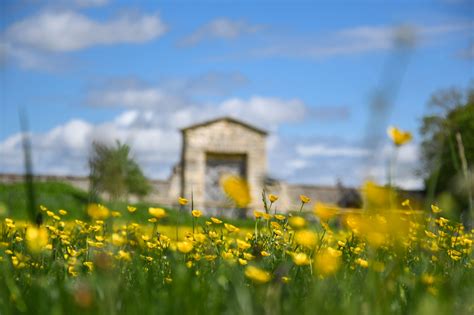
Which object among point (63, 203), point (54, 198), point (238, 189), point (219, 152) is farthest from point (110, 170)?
point (219, 152)

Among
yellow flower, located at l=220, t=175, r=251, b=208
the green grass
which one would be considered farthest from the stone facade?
yellow flower, located at l=220, t=175, r=251, b=208

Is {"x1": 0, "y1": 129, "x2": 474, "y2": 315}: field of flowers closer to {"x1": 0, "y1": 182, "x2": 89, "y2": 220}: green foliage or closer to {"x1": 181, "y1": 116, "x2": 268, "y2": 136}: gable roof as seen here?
{"x1": 0, "y1": 182, "x2": 89, "y2": 220}: green foliage

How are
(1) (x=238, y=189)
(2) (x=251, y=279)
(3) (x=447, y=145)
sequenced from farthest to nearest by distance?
(3) (x=447, y=145), (2) (x=251, y=279), (1) (x=238, y=189)

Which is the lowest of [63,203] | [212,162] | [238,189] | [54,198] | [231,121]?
[63,203]

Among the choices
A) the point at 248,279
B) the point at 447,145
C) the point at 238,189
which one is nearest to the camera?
the point at 238,189

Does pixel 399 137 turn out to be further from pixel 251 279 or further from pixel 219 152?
pixel 219 152

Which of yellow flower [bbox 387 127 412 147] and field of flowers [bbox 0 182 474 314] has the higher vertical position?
yellow flower [bbox 387 127 412 147]

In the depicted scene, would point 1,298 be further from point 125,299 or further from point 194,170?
point 194,170

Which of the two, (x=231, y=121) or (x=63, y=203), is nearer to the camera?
(x=63, y=203)

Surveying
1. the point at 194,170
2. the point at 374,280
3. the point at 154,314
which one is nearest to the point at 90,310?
the point at 154,314

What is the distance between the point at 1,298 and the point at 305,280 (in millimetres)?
1382

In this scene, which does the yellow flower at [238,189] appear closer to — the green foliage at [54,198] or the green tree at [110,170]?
the green tree at [110,170]

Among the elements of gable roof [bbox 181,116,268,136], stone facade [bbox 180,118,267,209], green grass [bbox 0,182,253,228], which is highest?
gable roof [bbox 181,116,268,136]

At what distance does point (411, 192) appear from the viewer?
27.5m
